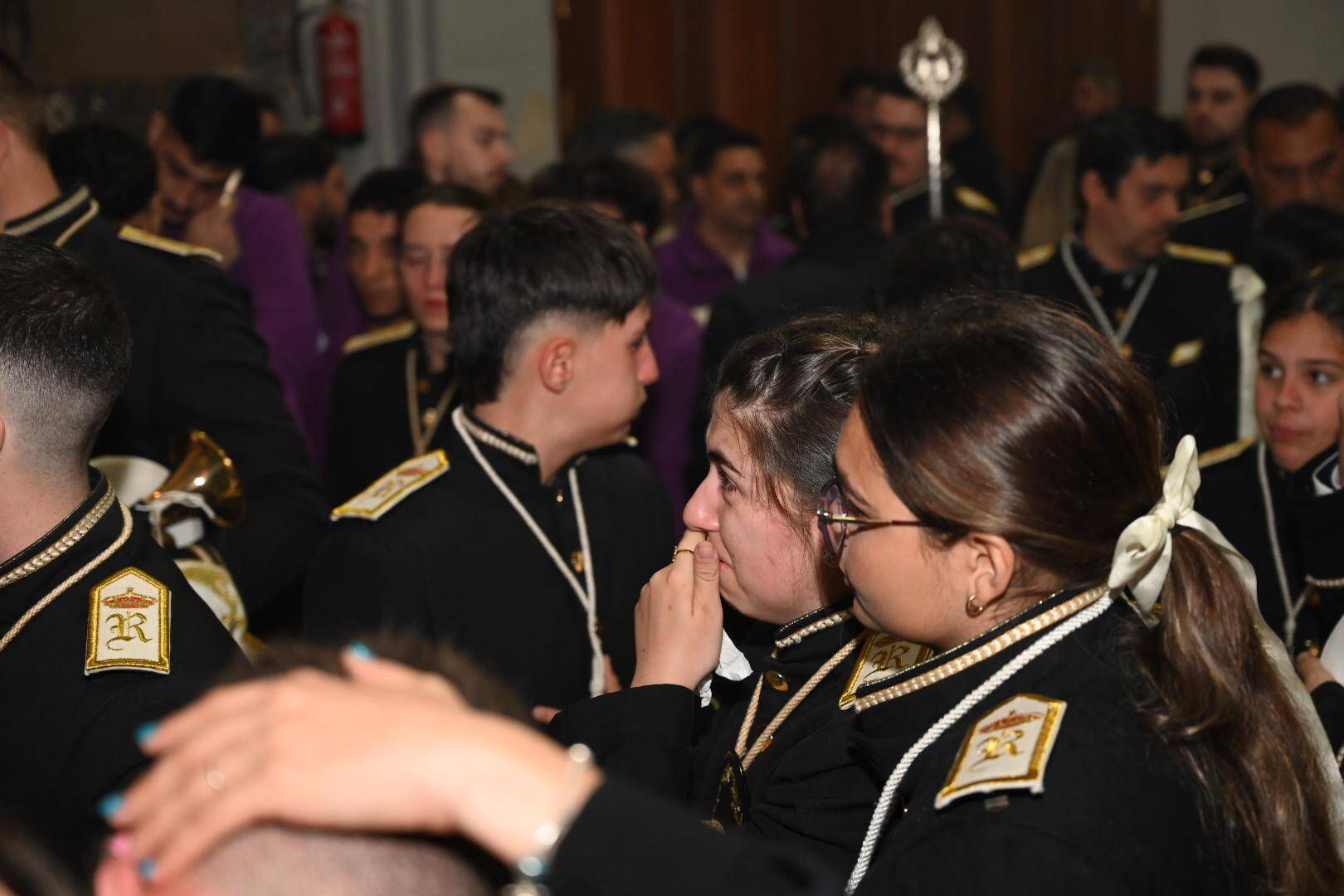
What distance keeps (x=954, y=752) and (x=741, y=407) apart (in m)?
0.65

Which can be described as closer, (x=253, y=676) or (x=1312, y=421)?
(x=253, y=676)

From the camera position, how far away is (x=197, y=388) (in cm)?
258

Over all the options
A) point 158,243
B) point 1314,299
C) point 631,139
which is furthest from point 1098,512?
point 631,139

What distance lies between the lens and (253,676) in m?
0.99

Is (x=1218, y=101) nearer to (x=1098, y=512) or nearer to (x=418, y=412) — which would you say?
(x=418, y=412)

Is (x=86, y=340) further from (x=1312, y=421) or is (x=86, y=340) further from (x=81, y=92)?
(x=81, y=92)

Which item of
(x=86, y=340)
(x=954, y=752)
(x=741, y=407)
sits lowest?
(x=954, y=752)

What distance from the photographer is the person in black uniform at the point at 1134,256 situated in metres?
4.23

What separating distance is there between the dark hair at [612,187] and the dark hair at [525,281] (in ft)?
5.28

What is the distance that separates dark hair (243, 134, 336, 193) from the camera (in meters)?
5.53

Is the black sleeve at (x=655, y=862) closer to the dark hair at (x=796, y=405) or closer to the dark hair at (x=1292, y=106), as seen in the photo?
the dark hair at (x=796, y=405)

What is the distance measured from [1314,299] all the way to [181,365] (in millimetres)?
2279

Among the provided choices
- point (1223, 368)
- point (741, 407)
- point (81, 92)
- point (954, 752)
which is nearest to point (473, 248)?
point (741, 407)

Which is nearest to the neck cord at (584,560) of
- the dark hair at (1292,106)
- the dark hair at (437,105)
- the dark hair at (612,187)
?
the dark hair at (612,187)
